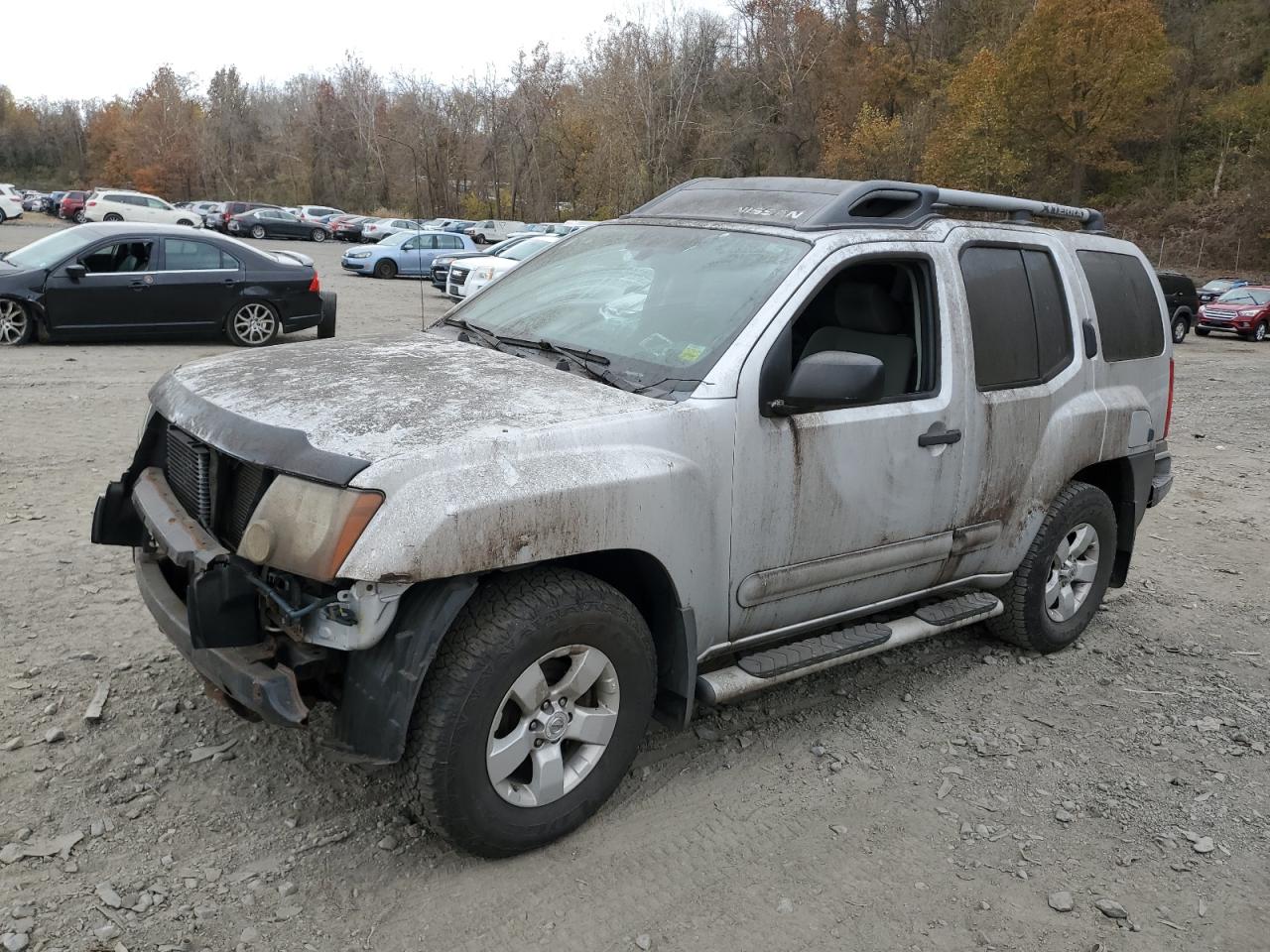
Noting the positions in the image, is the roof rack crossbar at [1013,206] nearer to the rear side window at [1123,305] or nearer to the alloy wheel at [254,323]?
the rear side window at [1123,305]

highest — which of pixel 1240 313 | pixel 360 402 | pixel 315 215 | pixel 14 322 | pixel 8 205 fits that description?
pixel 315 215

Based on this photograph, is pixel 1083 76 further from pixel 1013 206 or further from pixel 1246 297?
pixel 1013 206

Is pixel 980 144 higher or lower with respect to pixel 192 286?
higher

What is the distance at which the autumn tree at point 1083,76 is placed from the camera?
44.8 m

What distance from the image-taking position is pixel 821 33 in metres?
68.2

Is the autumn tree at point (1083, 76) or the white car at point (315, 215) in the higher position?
the autumn tree at point (1083, 76)

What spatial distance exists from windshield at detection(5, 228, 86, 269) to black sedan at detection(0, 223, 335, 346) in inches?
0.6

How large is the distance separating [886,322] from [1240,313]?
26824 mm

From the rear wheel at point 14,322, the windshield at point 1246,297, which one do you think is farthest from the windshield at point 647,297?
the windshield at point 1246,297

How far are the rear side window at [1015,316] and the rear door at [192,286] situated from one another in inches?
437

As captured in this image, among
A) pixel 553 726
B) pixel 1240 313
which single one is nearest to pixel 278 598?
pixel 553 726

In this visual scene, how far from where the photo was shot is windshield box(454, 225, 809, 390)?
3.60 m

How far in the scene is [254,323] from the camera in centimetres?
1355

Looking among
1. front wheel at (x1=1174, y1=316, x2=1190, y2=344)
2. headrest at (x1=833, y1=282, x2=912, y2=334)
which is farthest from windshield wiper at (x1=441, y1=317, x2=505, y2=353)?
front wheel at (x1=1174, y1=316, x2=1190, y2=344)
